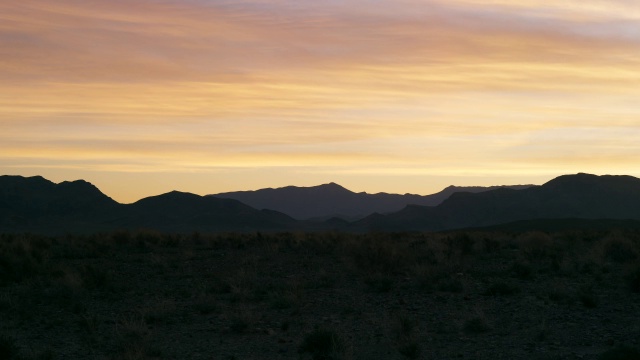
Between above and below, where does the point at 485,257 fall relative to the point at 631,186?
below

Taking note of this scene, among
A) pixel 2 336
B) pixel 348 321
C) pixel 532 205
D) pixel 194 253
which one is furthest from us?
pixel 532 205

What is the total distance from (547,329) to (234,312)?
7907 millimetres

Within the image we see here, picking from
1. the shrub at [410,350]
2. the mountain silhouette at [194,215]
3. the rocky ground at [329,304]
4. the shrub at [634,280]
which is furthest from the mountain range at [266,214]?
the shrub at [410,350]

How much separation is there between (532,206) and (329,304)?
12609cm

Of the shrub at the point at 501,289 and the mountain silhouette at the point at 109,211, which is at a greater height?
the mountain silhouette at the point at 109,211

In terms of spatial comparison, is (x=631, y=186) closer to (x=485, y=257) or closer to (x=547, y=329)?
(x=485, y=257)

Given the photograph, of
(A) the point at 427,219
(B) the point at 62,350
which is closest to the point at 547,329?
(B) the point at 62,350

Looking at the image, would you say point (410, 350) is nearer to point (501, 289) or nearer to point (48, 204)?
point (501, 289)

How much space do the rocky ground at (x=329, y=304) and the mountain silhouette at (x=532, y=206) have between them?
104 metres

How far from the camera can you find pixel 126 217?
14725 cm

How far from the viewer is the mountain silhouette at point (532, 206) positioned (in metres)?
134

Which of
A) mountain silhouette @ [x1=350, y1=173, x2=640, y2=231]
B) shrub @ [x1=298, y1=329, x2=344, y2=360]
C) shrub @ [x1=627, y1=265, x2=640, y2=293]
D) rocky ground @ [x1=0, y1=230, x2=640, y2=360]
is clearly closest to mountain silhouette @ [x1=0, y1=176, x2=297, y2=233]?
mountain silhouette @ [x1=350, y1=173, x2=640, y2=231]

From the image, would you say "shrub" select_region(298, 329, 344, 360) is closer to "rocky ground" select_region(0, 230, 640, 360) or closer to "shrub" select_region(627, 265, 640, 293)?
"rocky ground" select_region(0, 230, 640, 360)

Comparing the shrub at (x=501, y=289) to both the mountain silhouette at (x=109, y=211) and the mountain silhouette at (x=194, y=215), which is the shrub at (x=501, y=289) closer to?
the mountain silhouette at (x=109, y=211)
